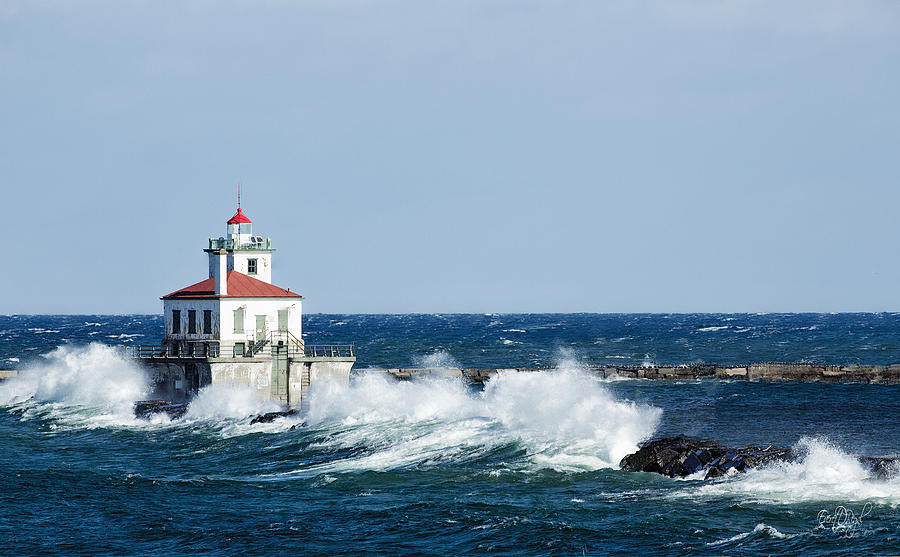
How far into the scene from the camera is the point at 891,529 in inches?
972

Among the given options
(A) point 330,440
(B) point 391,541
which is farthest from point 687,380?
(B) point 391,541

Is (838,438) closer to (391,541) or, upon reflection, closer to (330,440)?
(330,440)

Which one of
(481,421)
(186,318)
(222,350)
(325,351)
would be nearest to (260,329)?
(222,350)

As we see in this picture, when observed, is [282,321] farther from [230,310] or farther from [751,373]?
[751,373]

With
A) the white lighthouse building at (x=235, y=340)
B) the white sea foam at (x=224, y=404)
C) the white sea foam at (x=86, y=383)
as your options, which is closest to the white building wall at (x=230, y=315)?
the white lighthouse building at (x=235, y=340)

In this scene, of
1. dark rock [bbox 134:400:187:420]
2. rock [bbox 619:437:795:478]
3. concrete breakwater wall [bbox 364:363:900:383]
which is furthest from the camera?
concrete breakwater wall [bbox 364:363:900:383]

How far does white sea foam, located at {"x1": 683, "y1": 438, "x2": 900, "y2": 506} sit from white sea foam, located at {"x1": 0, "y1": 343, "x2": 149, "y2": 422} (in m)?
29.3

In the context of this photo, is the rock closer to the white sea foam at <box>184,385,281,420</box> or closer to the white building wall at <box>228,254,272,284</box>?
the white sea foam at <box>184,385,281,420</box>

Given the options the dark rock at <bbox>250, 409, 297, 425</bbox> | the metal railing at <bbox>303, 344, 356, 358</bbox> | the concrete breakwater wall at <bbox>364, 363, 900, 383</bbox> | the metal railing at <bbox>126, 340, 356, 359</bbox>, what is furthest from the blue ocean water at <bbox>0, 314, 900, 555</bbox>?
the concrete breakwater wall at <bbox>364, 363, 900, 383</bbox>

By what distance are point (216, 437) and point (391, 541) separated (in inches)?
718

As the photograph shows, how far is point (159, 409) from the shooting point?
48.9 m

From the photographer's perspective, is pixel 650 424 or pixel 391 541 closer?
pixel 391 541

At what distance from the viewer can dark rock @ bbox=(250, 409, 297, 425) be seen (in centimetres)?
4525

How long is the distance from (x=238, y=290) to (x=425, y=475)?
18210 millimetres
